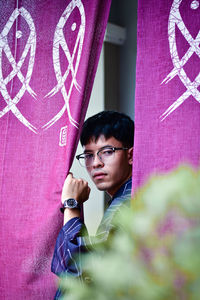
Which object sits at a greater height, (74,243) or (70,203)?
(70,203)

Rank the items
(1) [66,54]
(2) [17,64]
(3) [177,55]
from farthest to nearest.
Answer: (2) [17,64]
(1) [66,54]
(3) [177,55]

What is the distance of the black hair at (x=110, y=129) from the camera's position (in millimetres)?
1585

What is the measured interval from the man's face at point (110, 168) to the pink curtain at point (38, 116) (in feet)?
0.48

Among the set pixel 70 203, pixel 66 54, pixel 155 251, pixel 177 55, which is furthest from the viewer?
pixel 66 54

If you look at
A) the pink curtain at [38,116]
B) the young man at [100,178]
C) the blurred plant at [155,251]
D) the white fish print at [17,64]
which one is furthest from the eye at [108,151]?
the blurred plant at [155,251]

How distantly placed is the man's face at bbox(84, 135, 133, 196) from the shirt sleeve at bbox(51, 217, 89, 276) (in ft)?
0.80

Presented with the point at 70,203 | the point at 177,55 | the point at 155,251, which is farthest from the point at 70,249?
the point at 155,251

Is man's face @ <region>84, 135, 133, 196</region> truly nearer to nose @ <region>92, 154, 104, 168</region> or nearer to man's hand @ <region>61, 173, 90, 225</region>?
nose @ <region>92, 154, 104, 168</region>

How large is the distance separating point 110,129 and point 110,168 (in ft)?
0.53

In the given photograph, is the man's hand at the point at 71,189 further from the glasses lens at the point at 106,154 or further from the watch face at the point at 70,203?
the glasses lens at the point at 106,154

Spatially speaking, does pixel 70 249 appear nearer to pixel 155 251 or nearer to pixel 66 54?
pixel 66 54

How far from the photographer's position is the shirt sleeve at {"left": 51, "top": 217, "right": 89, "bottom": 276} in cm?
126

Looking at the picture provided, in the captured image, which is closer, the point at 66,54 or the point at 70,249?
the point at 70,249

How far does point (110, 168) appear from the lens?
155 centimetres
